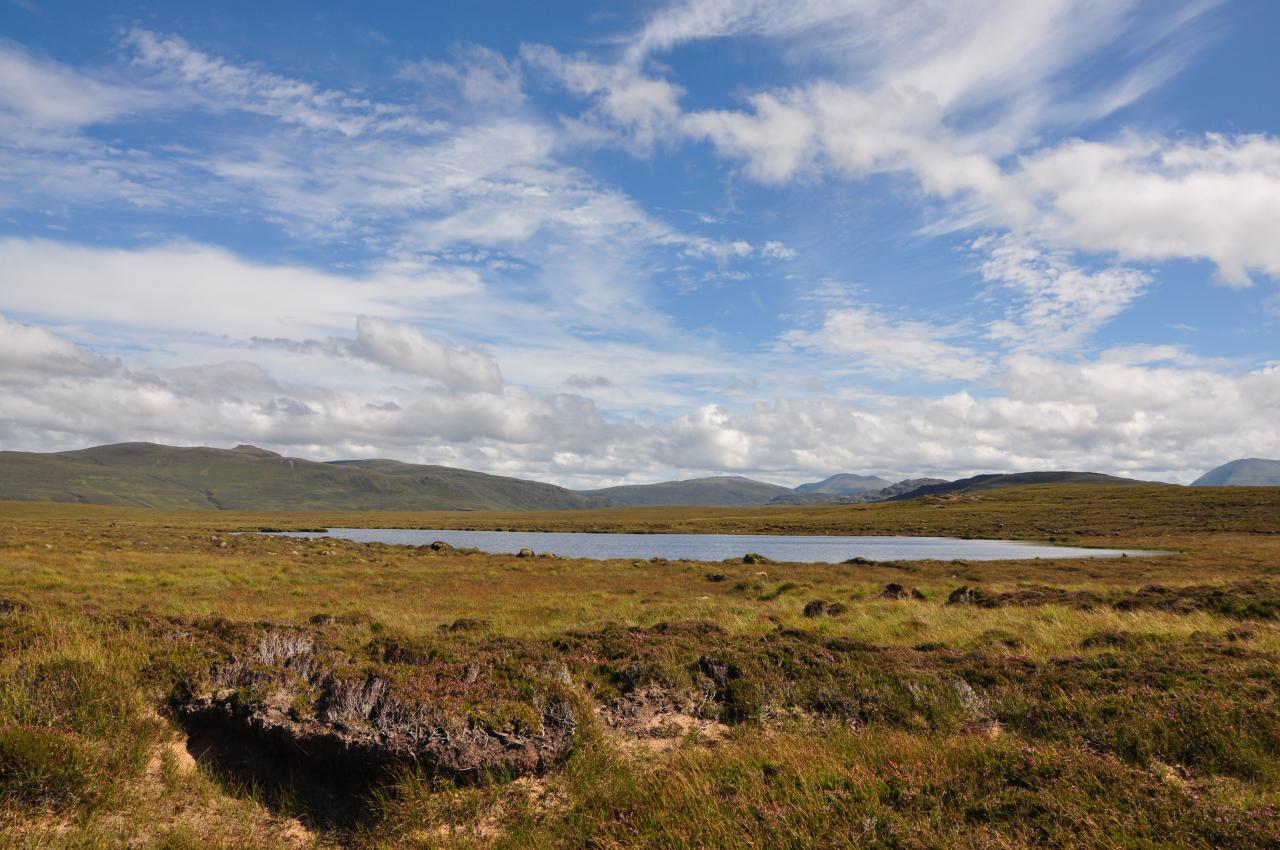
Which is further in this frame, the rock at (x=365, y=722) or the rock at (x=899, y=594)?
the rock at (x=899, y=594)

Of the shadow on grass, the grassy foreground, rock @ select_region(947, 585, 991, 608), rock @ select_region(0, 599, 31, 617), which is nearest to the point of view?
the grassy foreground

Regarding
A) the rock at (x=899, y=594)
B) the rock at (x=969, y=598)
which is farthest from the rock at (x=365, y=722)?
the rock at (x=899, y=594)

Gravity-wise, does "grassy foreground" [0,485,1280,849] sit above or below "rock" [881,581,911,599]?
above

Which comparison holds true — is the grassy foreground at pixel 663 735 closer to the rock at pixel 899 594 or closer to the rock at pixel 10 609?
the rock at pixel 10 609

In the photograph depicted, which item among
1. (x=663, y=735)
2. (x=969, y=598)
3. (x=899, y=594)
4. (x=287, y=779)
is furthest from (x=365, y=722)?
(x=899, y=594)

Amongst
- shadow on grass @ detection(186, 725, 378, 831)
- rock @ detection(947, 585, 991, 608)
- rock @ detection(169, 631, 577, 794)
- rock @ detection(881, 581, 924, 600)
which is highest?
rock @ detection(169, 631, 577, 794)

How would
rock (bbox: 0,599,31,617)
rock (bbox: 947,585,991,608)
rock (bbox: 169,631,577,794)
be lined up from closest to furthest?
rock (bbox: 169,631,577,794), rock (bbox: 0,599,31,617), rock (bbox: 947,585,991,608)

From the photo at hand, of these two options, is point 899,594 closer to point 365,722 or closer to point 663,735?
point 663,735

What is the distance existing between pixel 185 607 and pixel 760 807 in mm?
23651

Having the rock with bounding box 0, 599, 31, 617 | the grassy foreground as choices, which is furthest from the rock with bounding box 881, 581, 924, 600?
the rock with bounding box 0, 599, 31, 617

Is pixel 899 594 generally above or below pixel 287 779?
below

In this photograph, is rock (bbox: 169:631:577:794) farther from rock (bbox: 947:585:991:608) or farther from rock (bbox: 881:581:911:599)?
rock (bbox: 881:581:911:599)

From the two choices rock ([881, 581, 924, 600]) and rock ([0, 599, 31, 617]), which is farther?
rock ([881, 581, 924, 600])

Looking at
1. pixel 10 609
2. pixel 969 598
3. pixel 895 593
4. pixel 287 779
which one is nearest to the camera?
pixel 287 779
